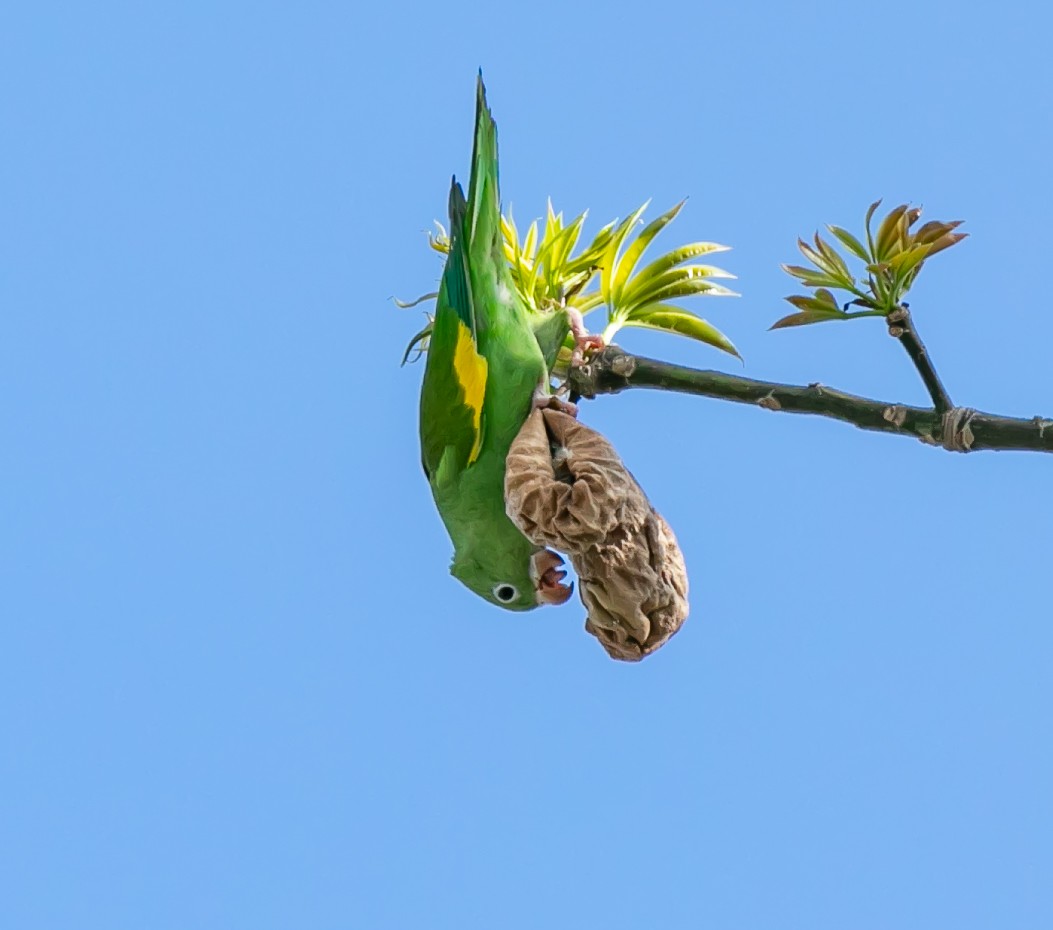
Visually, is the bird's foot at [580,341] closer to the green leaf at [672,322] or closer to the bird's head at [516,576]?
the green leaf at [672,322]

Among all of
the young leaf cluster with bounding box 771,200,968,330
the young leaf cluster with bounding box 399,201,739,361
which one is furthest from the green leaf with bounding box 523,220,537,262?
the young leaf cluster with bounding box 771,200,968,330

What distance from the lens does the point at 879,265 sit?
2998mm

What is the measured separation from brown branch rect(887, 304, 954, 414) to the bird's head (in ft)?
4.18

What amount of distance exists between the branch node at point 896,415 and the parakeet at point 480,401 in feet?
4.01

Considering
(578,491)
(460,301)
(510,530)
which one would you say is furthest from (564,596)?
(460,301)

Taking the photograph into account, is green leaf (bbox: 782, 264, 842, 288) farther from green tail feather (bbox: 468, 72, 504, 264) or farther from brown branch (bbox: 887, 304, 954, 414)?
green tail feather (bbox: 468, 72, 504, 264)

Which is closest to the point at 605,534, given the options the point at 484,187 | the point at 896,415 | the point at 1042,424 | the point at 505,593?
the point at 505,593

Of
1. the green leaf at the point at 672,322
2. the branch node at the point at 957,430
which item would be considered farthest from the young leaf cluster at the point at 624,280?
the branch node at the point at 957,430

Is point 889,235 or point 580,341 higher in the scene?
point 580,341

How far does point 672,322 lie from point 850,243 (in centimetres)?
115

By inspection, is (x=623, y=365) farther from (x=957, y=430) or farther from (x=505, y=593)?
(x=957, y=430)

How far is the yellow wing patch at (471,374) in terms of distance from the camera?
375 cm

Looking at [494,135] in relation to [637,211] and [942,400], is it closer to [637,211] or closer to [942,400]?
[637,211]

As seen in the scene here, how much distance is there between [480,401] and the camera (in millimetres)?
3746
